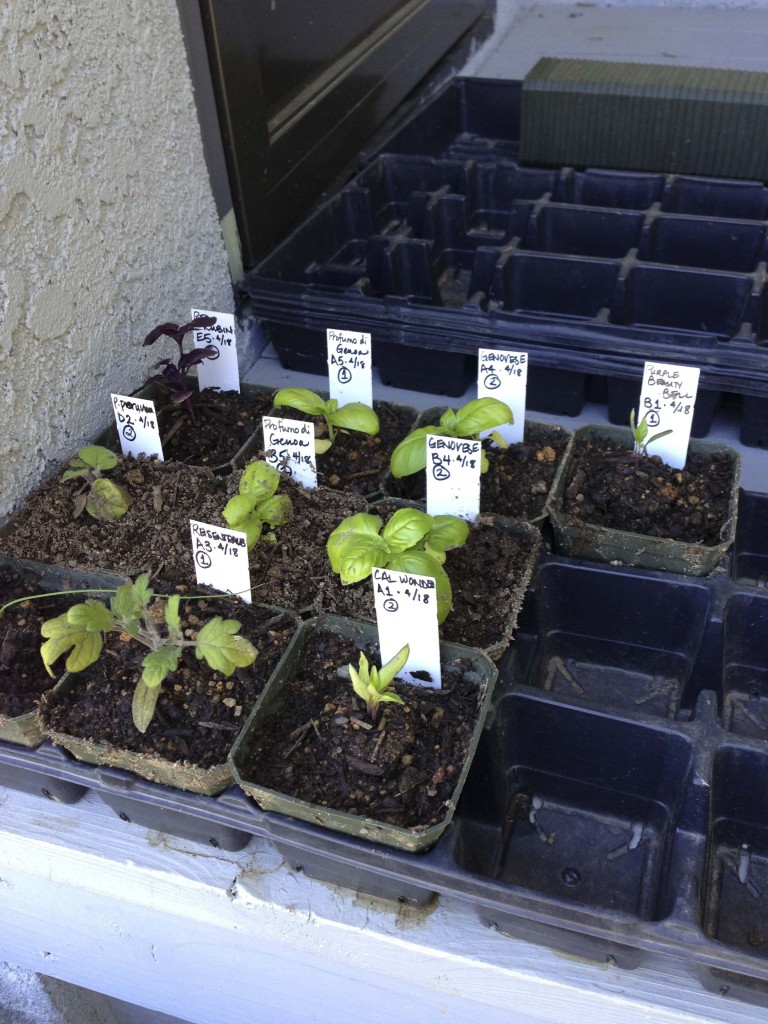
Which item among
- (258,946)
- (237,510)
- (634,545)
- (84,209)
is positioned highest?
(84,209)

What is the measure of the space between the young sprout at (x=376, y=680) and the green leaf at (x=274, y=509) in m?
0.29

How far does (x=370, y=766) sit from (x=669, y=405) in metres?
0.67

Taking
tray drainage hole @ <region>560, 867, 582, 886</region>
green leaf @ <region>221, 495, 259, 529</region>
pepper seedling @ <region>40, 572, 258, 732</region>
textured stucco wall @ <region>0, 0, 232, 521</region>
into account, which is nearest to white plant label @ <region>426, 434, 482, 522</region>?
green leaf @ <region>221, 495, 259, 529</region>

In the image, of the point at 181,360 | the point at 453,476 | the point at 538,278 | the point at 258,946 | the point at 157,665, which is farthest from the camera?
the point at 538,278

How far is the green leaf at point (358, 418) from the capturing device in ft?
4.18

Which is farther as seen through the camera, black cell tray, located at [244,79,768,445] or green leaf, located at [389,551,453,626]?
black cell tray, located at [244,79,768,445]

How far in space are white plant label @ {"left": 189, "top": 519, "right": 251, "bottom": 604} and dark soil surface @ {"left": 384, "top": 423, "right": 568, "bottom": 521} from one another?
290 mm

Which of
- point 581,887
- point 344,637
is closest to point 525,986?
point 581,887

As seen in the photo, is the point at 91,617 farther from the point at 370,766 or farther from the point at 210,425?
the point at 210,425

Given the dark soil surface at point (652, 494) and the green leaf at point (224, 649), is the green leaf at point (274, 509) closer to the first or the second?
the green leaf at point (224, 649)

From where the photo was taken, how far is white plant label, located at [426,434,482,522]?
112 cm

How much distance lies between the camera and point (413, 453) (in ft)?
3.89

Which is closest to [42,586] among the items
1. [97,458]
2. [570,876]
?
[97,458]

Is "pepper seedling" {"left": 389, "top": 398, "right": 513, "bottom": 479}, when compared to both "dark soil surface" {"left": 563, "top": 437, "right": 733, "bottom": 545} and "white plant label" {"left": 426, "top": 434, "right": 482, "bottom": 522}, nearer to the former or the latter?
"white plant label" {"left": 426, "top": 434, "right": 482, "bottom": 522}
